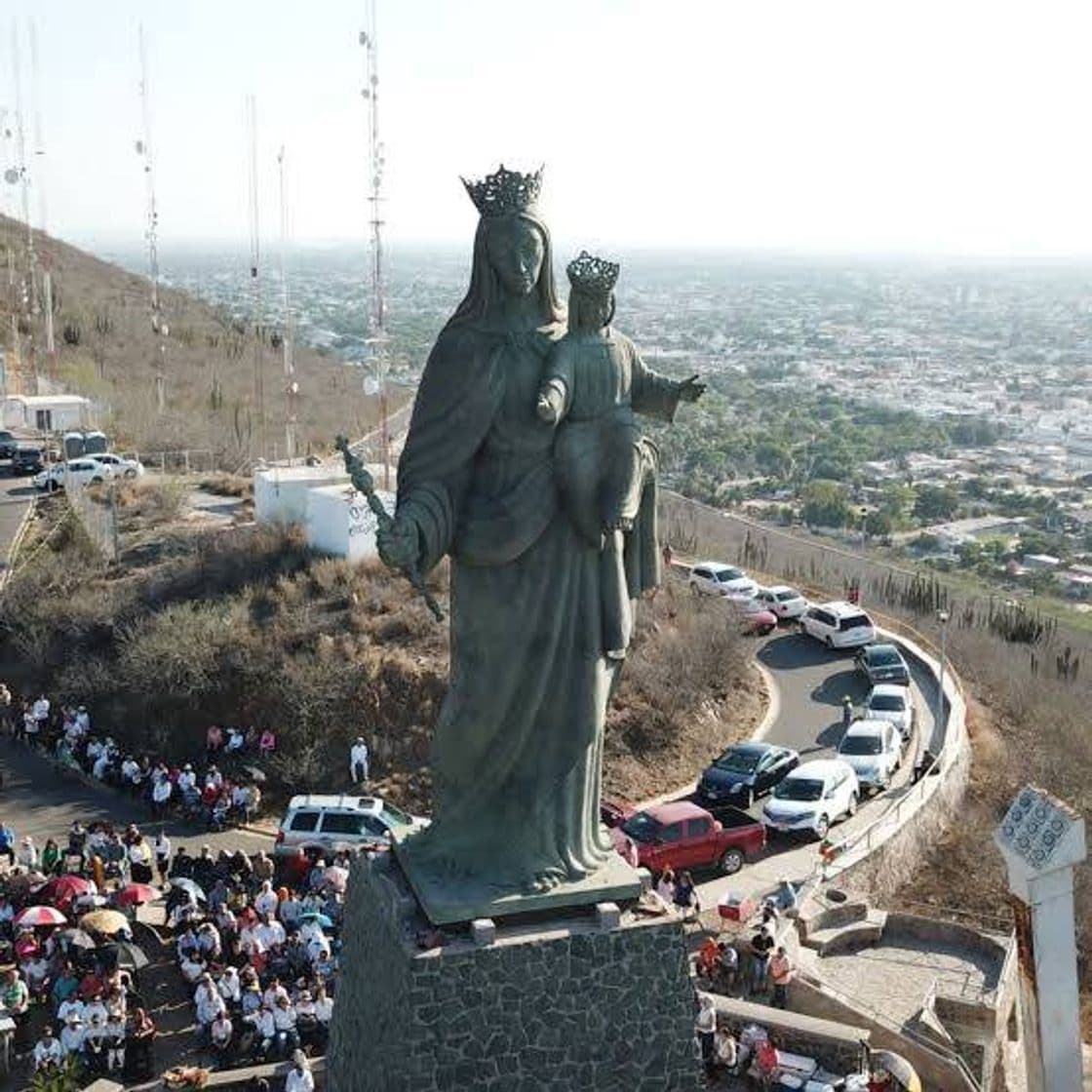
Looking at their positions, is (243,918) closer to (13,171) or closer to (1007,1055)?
(1007,1055)

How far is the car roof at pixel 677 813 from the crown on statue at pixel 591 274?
11611 mm

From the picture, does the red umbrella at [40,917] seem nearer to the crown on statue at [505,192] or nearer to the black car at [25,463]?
the crown on statue at [505,192]

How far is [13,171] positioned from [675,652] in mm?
30250

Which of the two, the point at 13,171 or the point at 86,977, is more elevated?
the point at 13,171

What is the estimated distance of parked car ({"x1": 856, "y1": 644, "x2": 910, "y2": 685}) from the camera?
2883cm

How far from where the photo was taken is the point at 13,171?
46.9 m

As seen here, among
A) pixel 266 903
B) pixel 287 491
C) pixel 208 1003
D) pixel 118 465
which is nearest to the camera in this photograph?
pixel 208 1003

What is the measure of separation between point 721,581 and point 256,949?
19.7m

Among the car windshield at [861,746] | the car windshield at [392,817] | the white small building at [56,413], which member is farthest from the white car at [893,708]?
the white small building at [56,413]

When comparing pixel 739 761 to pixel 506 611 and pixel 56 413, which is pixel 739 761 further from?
pixel 56 413

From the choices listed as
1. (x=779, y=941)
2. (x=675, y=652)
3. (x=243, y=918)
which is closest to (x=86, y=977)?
(x=243, y=918)

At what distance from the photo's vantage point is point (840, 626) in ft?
103

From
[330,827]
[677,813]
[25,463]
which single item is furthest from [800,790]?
[25,463]

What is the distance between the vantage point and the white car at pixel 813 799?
21.6 metres
